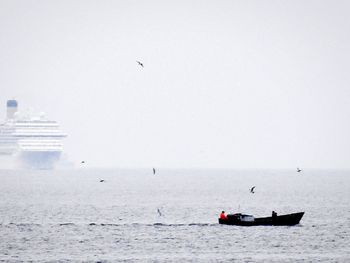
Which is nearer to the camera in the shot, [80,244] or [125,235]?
[80,244]

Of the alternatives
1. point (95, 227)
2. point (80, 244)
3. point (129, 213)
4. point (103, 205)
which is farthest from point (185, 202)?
point (80, 244)

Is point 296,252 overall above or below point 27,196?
below

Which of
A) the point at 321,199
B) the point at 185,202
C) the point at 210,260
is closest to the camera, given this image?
the point at 210,260

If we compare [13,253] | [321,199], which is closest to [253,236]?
[13,253]

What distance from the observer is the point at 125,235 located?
8094 cm

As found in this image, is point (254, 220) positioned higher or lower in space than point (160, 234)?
higher

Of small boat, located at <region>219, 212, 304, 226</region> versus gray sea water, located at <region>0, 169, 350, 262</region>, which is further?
small boat, located at <region>219, 212, 304, 226</region>

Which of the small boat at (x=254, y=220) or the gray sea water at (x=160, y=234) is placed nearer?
the gray sea water at (x=160, y=234)

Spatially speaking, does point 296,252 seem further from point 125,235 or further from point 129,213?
point 129,213

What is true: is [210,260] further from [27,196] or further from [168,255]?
[27,196]

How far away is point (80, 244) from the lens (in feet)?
243

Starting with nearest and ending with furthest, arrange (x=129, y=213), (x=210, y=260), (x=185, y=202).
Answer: (x=210, y=260)
(x=129, y=213)
(x=185, y=202)

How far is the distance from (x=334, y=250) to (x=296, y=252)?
3.35 meters

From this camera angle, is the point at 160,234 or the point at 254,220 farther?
the point at 254,220
